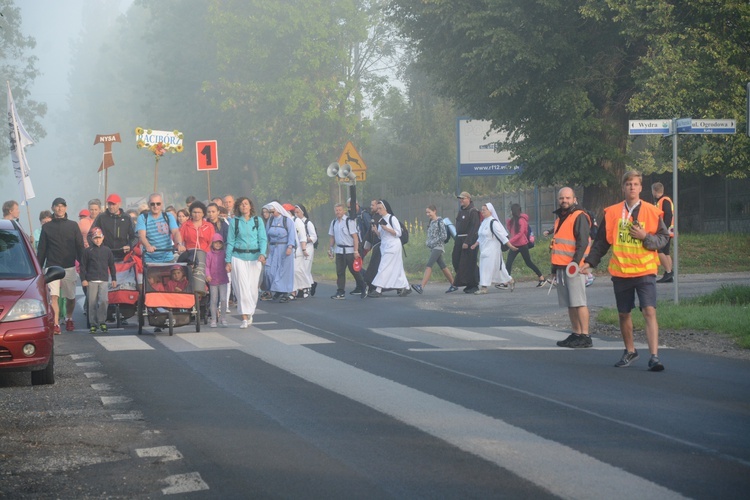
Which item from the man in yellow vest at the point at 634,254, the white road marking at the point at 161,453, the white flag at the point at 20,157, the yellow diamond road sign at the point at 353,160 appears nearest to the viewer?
the white road marking at the point at 161,453

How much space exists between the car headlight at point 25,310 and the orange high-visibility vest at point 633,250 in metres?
5.48

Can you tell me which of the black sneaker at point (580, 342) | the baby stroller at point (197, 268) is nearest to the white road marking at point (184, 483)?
the black sneaker at point (580, 342)

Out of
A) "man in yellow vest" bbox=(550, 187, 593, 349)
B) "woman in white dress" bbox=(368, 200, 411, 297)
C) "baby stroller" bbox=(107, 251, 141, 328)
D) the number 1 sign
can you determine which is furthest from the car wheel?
the number 1 sign

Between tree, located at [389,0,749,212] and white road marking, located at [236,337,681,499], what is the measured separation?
18862mm

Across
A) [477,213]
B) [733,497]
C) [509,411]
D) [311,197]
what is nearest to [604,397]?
[509,411]

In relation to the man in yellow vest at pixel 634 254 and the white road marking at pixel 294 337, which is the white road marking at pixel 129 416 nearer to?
the man in yellow vest at pixel 634 254

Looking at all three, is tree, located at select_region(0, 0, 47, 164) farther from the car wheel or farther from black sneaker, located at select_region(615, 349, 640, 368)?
black sneaker, located at select_region(615, 349, 640, 368)

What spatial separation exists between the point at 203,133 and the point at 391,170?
16.1 metres

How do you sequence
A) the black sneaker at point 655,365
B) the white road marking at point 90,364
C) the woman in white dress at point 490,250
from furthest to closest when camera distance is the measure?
the woman in white dress at point 490,250, the white road marking at point 90,364, the black sneaker at point 655,365

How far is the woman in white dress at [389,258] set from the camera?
2359 centimetres

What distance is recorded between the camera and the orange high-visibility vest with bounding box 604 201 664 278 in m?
11.6

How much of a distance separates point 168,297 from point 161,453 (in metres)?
8.50

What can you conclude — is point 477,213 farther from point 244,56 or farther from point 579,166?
point 244,56

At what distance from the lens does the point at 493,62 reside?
2998 cm
